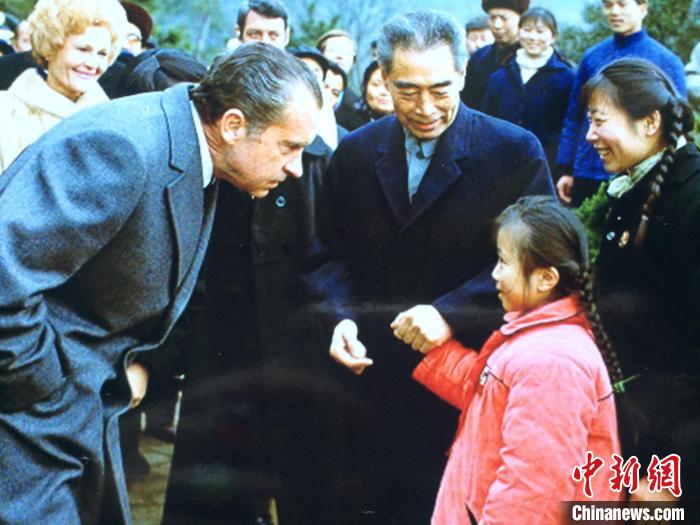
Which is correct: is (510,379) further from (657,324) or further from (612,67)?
(612,67)

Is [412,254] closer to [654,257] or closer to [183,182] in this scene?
[654,257]

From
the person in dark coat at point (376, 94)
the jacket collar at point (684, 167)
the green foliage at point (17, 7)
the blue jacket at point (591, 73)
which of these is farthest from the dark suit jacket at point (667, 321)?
the green foliage at point (17, 7)

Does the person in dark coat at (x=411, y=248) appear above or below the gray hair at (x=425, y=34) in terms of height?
below

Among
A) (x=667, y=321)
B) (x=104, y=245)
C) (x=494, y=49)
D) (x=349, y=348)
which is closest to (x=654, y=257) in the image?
(x=667, y=321)

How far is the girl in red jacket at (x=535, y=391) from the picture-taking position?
1.72 m

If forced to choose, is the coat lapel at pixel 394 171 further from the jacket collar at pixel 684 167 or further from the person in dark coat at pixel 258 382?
the jacket collar at pixel 684 167

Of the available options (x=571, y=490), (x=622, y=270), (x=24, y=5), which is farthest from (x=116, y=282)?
(x=24, y=5)

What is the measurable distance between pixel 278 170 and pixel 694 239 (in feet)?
2.84

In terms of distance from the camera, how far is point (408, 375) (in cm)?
221

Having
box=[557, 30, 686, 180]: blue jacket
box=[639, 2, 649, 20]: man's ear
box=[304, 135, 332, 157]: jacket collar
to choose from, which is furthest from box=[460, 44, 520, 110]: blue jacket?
box=[304, 135, 332, 157]: jacket collar

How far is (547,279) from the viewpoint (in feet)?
6.04

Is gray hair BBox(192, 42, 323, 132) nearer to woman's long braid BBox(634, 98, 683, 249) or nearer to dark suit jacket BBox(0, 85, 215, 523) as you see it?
dark suit jacket BBox(0, 85, 215, 523)

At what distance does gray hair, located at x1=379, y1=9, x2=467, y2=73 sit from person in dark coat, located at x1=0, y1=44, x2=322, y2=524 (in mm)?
359

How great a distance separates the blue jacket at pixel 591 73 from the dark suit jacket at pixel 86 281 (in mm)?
1353
